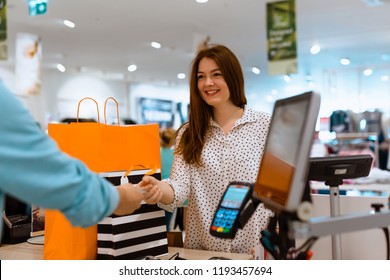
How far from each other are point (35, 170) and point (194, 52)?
9.36m

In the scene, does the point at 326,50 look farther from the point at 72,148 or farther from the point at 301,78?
the point at 72,148

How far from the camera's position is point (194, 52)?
32.9 feet

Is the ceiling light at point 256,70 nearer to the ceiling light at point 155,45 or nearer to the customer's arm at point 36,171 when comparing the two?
the ceiling light at point 155,45

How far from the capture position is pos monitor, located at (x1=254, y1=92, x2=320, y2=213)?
97 centimetres

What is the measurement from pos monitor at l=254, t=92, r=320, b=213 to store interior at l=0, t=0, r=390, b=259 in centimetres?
193

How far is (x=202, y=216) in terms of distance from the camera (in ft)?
6.65

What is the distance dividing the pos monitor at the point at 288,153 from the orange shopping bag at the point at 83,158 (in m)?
0.67

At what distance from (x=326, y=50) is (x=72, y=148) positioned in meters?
12.0

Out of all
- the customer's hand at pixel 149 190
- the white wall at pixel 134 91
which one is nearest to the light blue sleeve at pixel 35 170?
the customer's hand at pixel 149 190

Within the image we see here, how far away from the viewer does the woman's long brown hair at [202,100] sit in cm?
203

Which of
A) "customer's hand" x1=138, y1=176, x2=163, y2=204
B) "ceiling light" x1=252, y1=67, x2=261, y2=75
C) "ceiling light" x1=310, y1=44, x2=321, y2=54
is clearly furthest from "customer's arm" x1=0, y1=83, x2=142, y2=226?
"ceiling light" x1=252, y1=67, x2=261, y2=75

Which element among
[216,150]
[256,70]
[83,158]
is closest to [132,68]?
[256,70]

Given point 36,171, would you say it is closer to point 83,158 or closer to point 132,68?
point 83,158

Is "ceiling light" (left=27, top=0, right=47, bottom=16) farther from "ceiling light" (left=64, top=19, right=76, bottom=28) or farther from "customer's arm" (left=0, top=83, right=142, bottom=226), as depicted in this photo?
"customer's arm" (left=0, top=83, right=142, bottom=226)
